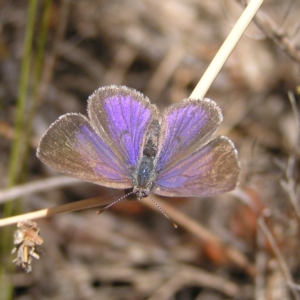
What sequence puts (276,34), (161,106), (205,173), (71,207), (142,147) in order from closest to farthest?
(71,207) → (205,173) → (142,147) → (276,34) → (161,106)

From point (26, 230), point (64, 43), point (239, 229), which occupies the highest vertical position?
point (64, 43)

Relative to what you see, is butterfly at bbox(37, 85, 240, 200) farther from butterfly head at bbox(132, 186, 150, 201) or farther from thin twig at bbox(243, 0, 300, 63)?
thin twig at bbox(243, 0, 300, 63)

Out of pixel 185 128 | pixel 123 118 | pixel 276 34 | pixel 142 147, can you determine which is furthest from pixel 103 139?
pixel 276 34

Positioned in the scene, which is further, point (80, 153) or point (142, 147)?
point (142, 147)

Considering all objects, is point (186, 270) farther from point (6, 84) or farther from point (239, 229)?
point (6, 84)

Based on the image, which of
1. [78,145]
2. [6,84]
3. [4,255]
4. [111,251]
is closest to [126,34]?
[6,84]

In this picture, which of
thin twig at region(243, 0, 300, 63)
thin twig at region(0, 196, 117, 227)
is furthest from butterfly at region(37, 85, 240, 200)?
thin twig at region(243, 0, 300, 63)

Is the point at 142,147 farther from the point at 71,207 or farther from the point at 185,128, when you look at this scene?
the point at 71,207
